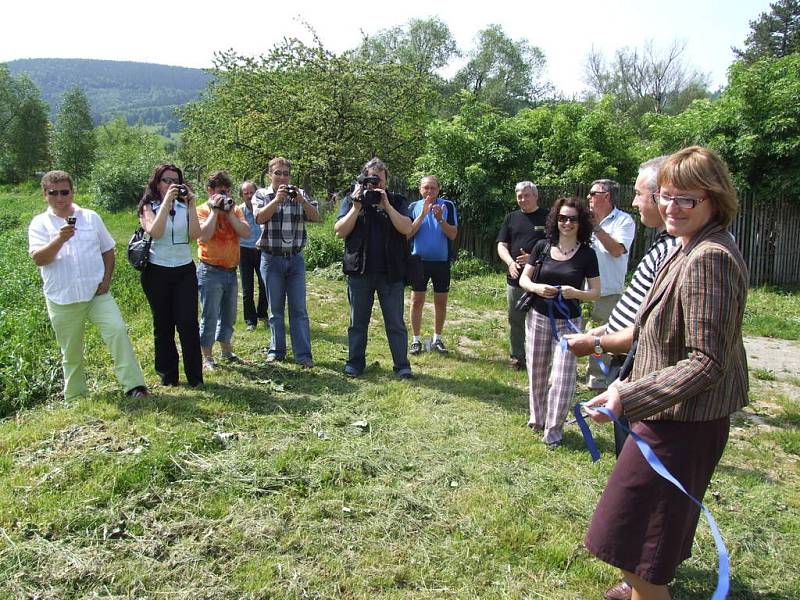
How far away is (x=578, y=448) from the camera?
4.38 m

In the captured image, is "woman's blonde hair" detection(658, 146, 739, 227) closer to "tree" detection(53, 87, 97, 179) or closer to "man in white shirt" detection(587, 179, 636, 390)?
"man in white shirt" detection(587, 179, 636, 390)

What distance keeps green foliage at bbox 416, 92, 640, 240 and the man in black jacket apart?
677 centimetres

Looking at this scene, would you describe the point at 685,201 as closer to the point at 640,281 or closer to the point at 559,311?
the point at 640,281

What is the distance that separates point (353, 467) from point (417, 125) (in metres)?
17.4

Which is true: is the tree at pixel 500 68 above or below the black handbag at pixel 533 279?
above

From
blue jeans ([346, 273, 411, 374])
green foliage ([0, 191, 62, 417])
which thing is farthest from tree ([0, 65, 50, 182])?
blue jeans ([346, 273, 411, 374])

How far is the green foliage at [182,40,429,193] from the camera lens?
17.4 metres

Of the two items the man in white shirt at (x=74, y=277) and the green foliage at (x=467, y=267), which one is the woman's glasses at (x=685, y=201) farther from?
the green foliage at (x=467, y=267)

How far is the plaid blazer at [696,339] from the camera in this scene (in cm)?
190

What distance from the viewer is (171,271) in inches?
206

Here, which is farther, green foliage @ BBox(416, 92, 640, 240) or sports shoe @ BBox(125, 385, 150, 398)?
green foliage @ BBox(416, 92, 640, 240)

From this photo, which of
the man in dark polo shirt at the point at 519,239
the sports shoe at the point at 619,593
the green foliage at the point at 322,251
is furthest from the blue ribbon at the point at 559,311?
the green foliage at the point at 322,251

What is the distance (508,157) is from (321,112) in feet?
23.2

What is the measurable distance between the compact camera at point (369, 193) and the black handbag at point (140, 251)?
1.91 metres
